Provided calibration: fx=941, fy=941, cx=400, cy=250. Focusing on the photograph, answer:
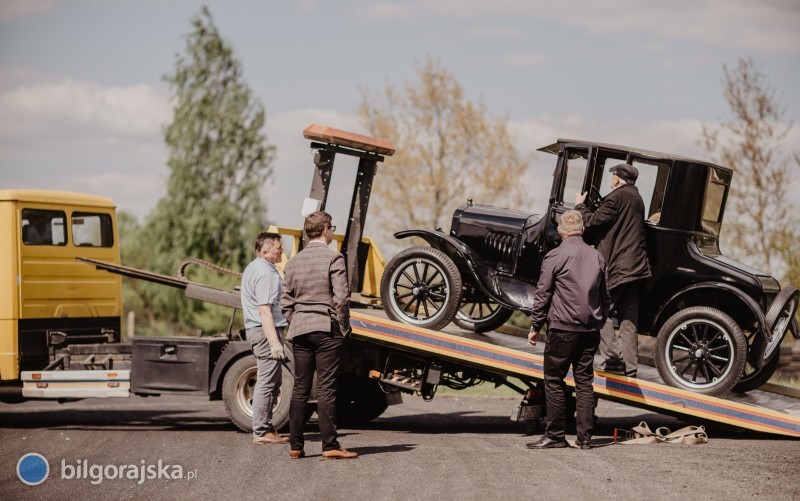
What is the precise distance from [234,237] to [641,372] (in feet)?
96.1

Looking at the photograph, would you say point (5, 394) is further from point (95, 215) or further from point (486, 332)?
point (486, 332)

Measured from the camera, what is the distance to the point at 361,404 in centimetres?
1093

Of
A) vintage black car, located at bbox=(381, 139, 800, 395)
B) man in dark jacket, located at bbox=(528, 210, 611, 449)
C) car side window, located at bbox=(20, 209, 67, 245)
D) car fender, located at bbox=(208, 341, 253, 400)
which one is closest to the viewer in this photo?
man in dark jacket, located at bbox=(528, 210, 611, 449)

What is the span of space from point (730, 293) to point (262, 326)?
14.5 feet

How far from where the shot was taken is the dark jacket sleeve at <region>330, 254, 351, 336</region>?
7.61 meters

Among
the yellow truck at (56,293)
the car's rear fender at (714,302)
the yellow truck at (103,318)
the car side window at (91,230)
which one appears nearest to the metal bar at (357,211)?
the yellow truck at (103,318)

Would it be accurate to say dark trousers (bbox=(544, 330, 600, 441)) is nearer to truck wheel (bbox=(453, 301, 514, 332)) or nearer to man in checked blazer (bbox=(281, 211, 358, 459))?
man in checked blazer (bbox=(281, 211, 358, 459))

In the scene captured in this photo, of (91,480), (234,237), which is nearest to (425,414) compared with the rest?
(91,480)

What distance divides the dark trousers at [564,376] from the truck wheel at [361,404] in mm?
3036

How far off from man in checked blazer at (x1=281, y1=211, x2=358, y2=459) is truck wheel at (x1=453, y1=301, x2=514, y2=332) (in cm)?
284

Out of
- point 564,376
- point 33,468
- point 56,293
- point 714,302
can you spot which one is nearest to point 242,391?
point 33,468

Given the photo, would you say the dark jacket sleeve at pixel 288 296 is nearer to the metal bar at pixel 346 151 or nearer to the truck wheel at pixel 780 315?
the metal bar at pixel 346 151

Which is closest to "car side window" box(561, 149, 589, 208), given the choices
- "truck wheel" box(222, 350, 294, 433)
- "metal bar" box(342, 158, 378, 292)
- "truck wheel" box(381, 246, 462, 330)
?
"truck wheel" box(381, 246, 462, 330)

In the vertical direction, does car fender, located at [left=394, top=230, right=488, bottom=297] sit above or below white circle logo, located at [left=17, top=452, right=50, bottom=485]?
above
